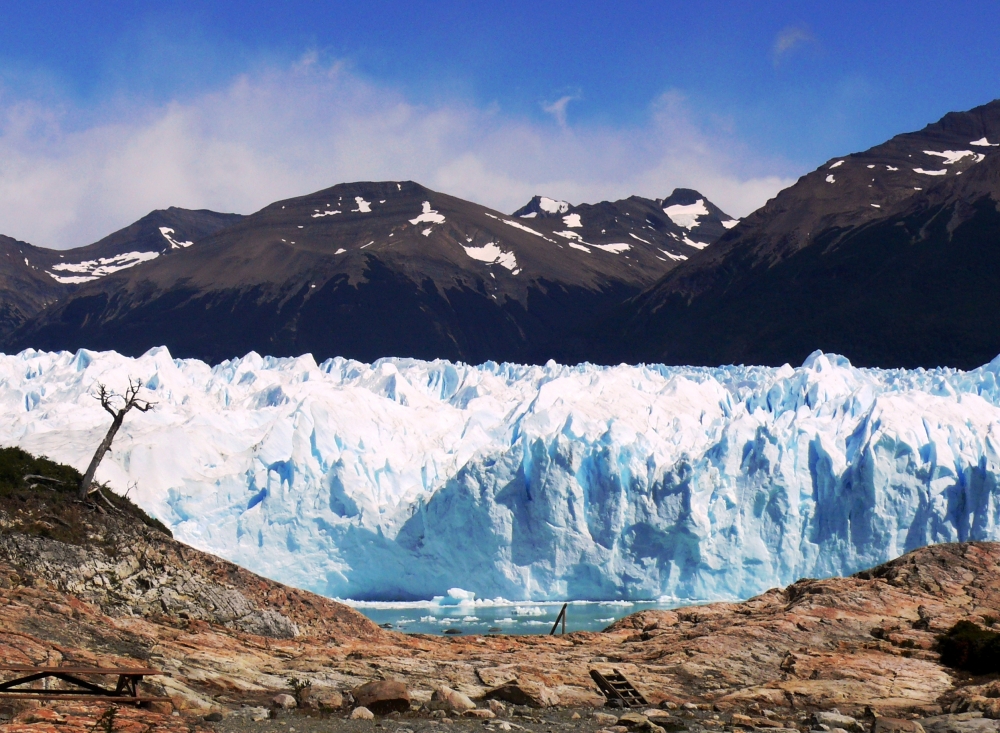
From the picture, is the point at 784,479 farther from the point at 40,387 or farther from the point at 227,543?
the point at 40,387

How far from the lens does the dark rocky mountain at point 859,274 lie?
63188 millimetres

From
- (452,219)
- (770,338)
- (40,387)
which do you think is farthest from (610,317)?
(40,387)

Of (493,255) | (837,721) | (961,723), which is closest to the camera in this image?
(961,723)

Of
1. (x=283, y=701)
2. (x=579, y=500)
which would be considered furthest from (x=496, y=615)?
(x=283, y=701)

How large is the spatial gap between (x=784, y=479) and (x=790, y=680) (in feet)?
53.7

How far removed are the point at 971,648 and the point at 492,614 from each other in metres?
14.4

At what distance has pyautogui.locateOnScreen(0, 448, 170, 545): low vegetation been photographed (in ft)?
31.0

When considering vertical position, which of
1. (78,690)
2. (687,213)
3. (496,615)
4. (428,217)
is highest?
(687,213)

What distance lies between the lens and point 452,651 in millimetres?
10047

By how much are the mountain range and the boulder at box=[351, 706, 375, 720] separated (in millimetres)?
55258

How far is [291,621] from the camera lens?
10.1m

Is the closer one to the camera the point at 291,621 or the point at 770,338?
the point at 291,621

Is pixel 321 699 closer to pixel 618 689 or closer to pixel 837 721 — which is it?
pixel 618 689

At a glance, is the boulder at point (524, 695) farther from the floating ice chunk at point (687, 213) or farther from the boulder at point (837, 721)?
the floating ice chunk at point (687, 213)
